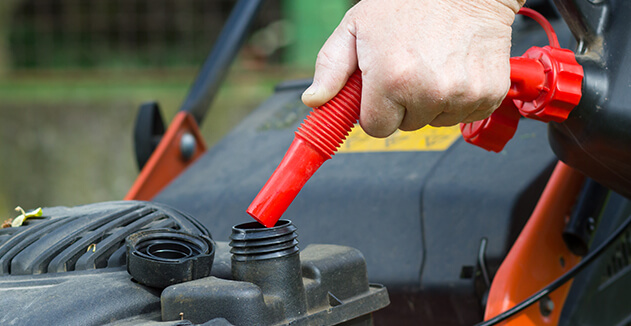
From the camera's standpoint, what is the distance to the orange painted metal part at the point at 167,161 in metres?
1.35

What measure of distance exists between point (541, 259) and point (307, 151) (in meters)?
0.47

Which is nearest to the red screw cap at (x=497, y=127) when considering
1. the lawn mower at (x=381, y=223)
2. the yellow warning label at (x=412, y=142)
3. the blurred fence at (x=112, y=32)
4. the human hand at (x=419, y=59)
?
the lawn mower at (x=381, y=223)

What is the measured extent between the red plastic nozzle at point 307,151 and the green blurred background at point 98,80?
10.2 ft

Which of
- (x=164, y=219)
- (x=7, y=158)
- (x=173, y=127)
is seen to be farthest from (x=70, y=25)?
(x=164, y=219)

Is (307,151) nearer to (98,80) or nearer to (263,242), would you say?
(263,242)

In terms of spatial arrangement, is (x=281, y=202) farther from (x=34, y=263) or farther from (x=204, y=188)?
(x=204, y=188)

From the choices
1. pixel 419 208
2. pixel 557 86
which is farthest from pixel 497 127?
pixel 419 208

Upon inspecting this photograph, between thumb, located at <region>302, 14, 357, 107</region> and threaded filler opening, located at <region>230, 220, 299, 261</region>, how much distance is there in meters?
0.12

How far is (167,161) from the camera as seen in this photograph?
56.3 inches

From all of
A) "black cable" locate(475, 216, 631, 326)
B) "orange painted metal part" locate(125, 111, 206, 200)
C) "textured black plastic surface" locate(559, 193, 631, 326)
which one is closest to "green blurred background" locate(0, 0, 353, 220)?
"orange painted metal part" locate(125, 111, 206, 200)

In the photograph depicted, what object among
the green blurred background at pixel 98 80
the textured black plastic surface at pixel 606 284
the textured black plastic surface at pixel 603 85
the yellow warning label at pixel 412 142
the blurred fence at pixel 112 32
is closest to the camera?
the textured black plastic surface at pixel 603 85

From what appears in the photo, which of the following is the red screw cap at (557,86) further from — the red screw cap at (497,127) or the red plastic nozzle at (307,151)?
the red plastic nozzle at (307,151)

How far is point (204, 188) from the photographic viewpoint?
4.30 ft

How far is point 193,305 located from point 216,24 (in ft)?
11.4
